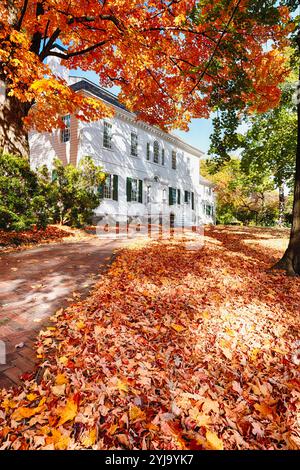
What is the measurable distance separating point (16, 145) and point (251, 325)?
33.2ft

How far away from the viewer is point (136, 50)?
8.96 metres

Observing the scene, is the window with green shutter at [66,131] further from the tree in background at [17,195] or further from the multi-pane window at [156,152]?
the tree in background at [17,195]

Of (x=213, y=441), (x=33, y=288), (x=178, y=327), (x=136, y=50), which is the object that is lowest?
(x=213, y=441)

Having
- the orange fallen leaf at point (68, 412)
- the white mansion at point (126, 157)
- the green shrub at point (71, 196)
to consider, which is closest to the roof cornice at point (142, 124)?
the white mansion at point (126, 157)

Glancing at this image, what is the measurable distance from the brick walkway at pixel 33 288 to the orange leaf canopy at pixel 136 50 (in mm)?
5336

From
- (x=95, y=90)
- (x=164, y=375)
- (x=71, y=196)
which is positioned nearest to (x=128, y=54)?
(x=71, y=196)

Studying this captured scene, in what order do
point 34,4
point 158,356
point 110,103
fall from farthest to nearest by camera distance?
point 110,103 < point 34,4 < point 158,356

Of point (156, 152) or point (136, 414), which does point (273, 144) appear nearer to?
point (156, 152)

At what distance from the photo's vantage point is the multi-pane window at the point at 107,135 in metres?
16.5

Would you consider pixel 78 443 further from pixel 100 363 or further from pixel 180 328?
pixel 180 328

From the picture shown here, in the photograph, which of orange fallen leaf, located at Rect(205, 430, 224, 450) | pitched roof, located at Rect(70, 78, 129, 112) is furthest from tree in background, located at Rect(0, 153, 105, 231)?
orange fallen leaf, located at Rect(205, 430, 224, 450)

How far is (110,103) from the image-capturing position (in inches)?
659

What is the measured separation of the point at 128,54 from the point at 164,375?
1076 cm

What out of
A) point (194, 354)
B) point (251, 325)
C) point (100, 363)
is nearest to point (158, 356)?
point (194, 354)
